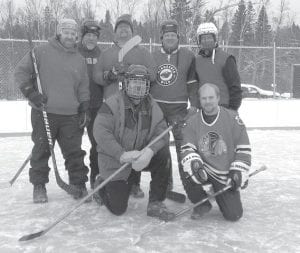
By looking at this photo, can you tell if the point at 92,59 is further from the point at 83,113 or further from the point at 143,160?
the point at 143,160

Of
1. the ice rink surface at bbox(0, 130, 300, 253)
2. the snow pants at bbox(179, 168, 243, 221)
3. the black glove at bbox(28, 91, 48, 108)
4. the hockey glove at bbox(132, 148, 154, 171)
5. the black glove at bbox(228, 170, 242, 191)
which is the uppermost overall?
the black glove at bbox(28, 91, 48, 108)

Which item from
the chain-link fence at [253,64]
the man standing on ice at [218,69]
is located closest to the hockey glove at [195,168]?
the man standing on ice at [218,69]

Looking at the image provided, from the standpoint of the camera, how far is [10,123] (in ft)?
25.6

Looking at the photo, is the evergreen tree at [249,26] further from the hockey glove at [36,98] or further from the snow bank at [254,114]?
the hockey glove at [36,98]

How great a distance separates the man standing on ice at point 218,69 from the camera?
3586 millimetres

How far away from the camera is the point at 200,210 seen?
3.17m

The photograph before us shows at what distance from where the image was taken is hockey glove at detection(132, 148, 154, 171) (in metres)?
3.04

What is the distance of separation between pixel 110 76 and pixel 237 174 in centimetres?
127

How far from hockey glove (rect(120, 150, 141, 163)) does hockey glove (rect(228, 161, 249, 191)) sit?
2.20ft

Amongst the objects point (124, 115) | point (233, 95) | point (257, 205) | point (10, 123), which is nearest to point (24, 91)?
point (124, 115)

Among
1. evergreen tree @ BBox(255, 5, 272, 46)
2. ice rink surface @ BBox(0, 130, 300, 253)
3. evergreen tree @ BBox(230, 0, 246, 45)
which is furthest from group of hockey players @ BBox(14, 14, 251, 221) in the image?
evergreen tree @ BBox(255, 5, 272, 46)

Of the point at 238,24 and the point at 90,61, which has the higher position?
the point at 238,24

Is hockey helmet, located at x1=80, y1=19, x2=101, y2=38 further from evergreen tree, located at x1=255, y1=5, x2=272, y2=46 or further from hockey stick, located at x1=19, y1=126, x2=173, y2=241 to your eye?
evergreen tree, located at x1=255, y1=5, x2=272, y2=46

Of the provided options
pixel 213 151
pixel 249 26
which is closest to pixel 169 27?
pixel 213 151
